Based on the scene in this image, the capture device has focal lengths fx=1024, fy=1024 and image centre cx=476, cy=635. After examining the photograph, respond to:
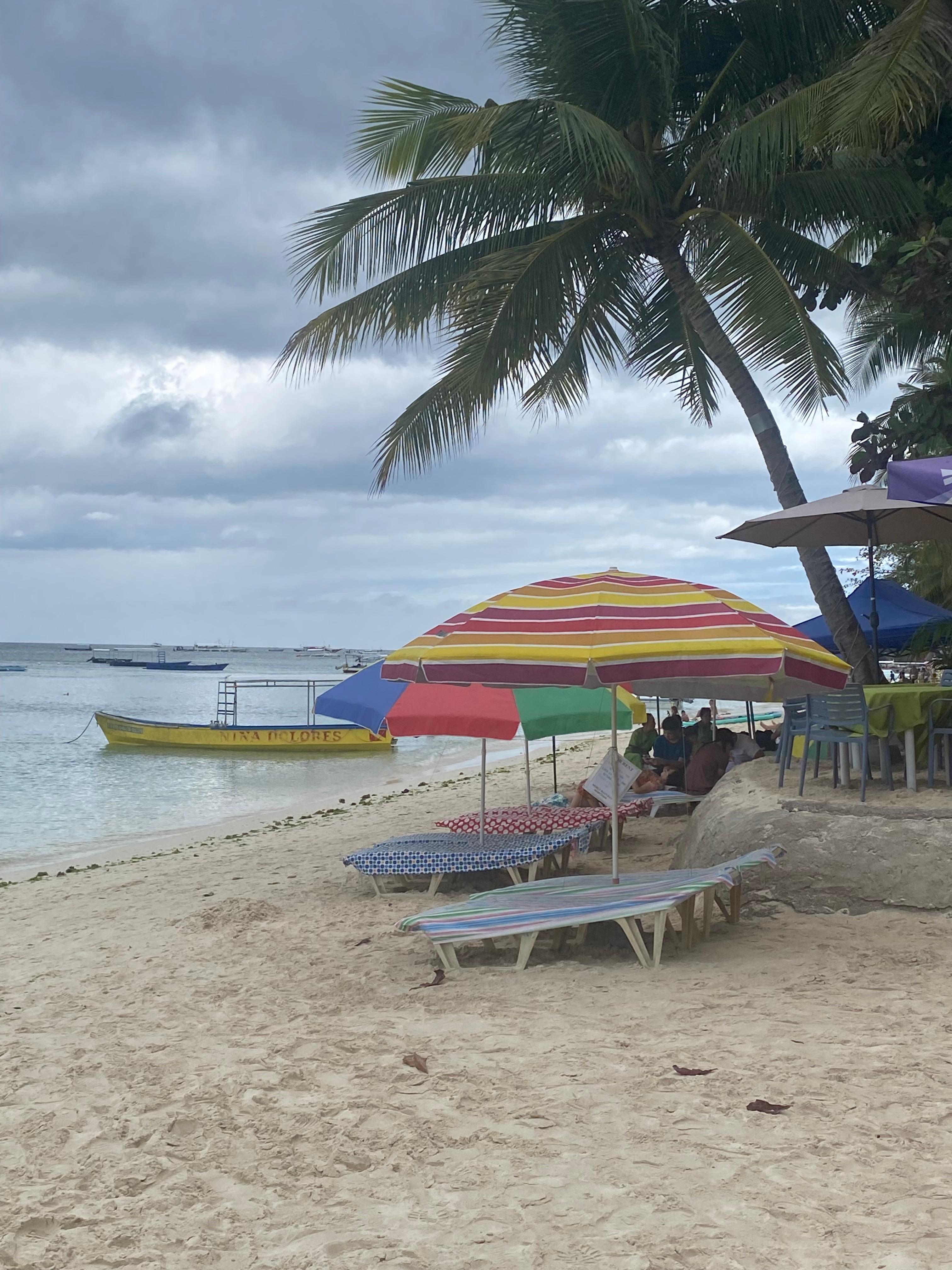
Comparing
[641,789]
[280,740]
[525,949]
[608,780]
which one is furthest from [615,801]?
[280,740]

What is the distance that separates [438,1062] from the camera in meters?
3.91

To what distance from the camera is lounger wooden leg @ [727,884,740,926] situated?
573cm

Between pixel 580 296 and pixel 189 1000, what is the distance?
8596 millimetres

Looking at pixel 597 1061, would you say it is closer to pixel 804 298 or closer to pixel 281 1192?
pixel 281 1192

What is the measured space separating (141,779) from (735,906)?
797 inches

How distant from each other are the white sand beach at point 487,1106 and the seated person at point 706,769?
4330mm

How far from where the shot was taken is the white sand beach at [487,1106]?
2.66 m

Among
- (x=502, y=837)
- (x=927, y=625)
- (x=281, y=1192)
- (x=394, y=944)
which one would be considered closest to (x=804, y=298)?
(x=927, y=625)

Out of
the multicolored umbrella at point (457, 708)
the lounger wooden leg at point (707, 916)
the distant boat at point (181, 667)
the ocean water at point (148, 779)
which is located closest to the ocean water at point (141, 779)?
the ocean water at point (148, 779)

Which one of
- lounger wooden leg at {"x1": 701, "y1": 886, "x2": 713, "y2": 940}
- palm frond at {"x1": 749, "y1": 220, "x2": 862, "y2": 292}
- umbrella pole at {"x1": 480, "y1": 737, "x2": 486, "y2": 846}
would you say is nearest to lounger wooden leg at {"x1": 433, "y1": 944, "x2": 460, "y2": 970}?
lounger wooden leg at {"x1": 701, "y1": 886, "x2": 713, "y2": 940}

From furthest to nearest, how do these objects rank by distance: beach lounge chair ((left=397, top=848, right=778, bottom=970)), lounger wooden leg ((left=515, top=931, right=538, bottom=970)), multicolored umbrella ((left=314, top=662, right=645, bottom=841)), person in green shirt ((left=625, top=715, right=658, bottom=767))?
→ person in green shirt ((left=625, top=715, right=658, bottom=767))
multicolored umbrella ((left=314, top=662, right=645, bottom=841))
lounger wooden leg ((left=515, top=931, right=538, bottom=970))
beach lounge chair ((left=397, top=848, right=778, bottom=970))

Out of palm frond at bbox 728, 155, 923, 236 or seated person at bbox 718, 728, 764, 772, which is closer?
palm frond at bbox 728, 155, 923, 236

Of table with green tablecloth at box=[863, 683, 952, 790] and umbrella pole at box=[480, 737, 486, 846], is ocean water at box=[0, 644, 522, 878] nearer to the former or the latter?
umbrella pole at box=[480, 737, 486, 846]

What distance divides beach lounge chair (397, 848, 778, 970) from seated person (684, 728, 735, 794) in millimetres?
4597
